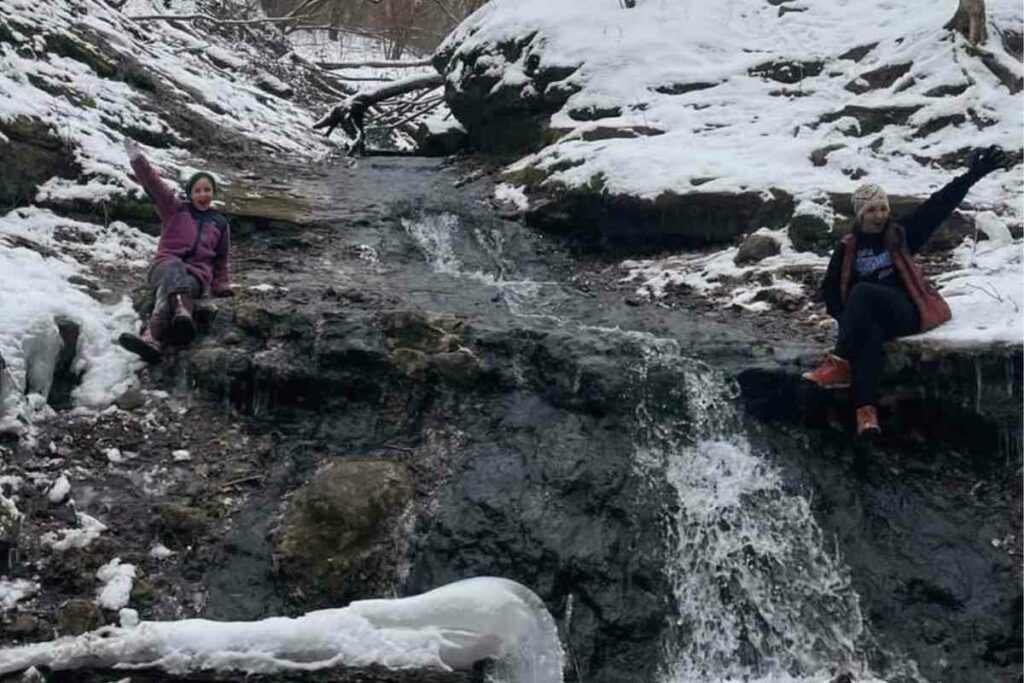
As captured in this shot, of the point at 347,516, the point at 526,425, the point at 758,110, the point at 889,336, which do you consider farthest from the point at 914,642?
the point at 758,110

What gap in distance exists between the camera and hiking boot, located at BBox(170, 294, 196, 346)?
5855 mm

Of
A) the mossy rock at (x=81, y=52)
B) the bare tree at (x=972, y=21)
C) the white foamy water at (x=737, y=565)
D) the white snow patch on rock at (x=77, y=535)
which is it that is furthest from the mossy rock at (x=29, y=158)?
the bare tree at (x=972, y=21)

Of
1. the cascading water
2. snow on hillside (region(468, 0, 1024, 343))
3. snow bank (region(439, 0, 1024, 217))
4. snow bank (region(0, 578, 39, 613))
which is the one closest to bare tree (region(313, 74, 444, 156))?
snow bank (region(439, 0, 1024, 217))

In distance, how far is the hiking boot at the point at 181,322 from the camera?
586cm

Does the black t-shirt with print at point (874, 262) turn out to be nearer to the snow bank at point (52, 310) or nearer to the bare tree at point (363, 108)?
the snow bank at point (52, 310)

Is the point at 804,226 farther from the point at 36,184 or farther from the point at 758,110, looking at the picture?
the point at 36,184

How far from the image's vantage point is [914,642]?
4918 mm

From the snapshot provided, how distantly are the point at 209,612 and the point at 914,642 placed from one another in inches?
140

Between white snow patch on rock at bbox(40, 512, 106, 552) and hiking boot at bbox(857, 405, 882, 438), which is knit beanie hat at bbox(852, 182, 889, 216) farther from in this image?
white snow patch on rock at bbox(40, 512, 106, 552)

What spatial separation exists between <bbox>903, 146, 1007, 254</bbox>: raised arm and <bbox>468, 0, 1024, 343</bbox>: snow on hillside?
0.59m

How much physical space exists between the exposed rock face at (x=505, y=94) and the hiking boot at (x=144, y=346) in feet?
18.7

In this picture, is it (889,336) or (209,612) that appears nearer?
(209,612)

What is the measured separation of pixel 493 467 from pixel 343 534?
39.9 inches

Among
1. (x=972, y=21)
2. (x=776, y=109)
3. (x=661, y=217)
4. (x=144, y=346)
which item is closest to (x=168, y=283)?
(x=144, y=346)
